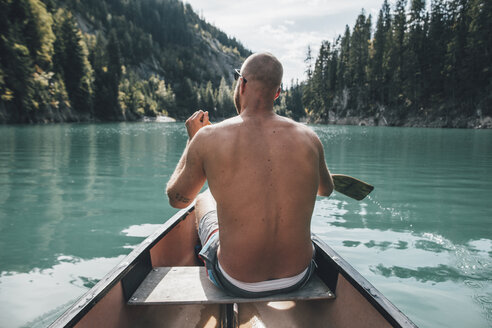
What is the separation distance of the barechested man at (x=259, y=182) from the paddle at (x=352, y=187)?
1.32 m

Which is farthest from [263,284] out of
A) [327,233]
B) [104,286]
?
[327,233]

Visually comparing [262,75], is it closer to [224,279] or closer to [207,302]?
[224,279]

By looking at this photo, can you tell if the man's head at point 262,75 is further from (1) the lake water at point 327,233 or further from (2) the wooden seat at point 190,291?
(1) the lake water at point 327,233

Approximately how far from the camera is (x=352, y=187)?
317 cm

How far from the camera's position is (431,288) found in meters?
3.79

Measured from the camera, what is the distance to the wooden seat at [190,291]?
6.79ft

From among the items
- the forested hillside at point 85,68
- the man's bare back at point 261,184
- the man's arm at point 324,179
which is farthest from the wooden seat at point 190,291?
the forested hillside at point 85,68

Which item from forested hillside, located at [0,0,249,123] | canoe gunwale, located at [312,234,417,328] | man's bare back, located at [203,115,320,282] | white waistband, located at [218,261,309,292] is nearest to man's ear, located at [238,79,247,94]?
man's bare back, located at [203,115,320,282]

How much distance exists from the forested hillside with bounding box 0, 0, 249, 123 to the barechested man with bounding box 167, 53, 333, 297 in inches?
1629

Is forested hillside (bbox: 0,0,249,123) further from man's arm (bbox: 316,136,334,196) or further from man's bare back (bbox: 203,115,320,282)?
man's arm (bbox: 316,136,334,196)

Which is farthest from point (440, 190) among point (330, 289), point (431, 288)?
point (330, 289)

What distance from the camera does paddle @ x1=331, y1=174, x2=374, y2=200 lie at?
3.13m

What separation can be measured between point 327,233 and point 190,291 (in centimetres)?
385

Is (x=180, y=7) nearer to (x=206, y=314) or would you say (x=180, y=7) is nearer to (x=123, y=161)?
(x=123, y=161)
